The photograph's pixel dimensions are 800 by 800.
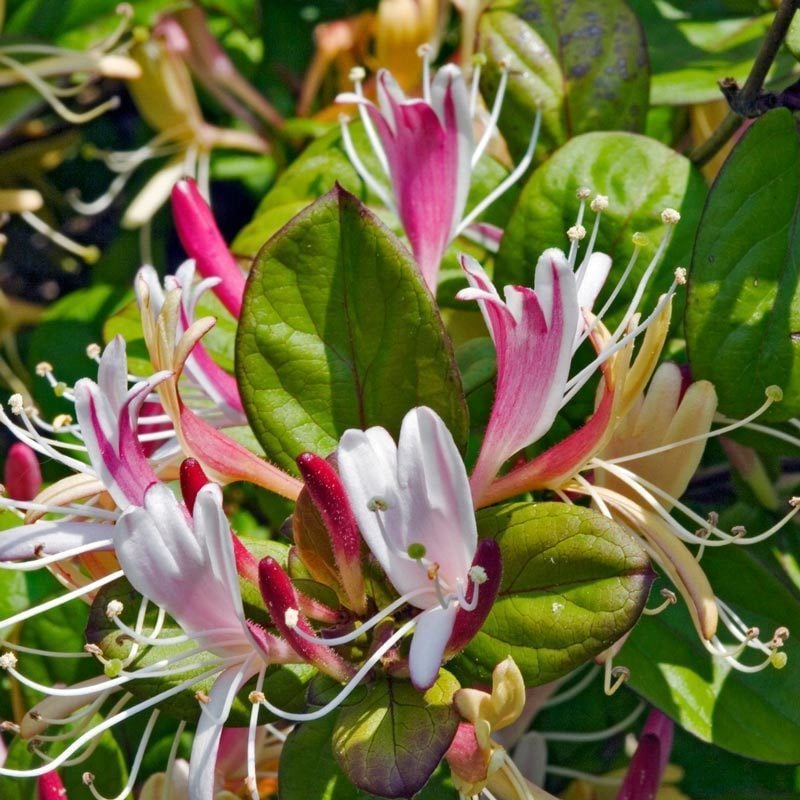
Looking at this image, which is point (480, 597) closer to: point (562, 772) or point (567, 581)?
point (567, 581)

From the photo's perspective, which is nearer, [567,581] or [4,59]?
[567,581]

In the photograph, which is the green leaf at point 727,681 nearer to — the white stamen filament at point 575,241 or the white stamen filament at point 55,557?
the white stamen filament at point 575,241

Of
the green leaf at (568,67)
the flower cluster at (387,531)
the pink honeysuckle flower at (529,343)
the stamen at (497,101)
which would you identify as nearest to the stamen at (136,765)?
the flower cluster at (387,531)

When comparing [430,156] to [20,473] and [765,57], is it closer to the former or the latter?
[765,57]

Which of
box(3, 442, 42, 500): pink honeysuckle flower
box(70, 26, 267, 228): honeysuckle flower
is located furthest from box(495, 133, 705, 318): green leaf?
box(70, 26, 267, 228): honeysuckle flower

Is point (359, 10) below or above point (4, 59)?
below

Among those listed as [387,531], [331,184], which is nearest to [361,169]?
[331,184]

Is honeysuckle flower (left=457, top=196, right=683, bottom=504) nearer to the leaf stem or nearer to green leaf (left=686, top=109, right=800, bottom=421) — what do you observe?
green leaf (left=686, top=109, right=800, bottom=421)

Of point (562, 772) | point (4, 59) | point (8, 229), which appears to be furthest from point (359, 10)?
point (562, 772)

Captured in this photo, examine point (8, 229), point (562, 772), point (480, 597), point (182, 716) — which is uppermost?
point (480, 597)
